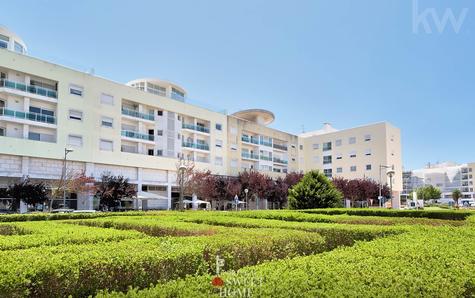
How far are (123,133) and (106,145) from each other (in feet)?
9.61

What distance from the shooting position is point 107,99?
45969 millimetres

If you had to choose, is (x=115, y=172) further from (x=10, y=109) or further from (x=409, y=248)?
(x=409, y=248)

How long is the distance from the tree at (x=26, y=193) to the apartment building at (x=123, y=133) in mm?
1878

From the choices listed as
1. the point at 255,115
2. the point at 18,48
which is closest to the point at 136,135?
the point at 18,48

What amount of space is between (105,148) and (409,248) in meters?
42.0

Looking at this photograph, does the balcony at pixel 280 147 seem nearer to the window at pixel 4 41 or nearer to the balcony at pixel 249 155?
the balcony at pixel 249 155

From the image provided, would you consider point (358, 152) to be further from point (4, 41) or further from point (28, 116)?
point (4, 41)

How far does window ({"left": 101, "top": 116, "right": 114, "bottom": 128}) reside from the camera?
45.2 m

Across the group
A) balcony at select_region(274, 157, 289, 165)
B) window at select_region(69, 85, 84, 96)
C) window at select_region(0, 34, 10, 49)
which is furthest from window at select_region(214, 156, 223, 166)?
window at select_region(0, 34, 10, 49)

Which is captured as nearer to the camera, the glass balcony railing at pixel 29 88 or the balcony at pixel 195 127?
the glass balcony railing at pixel 29 88

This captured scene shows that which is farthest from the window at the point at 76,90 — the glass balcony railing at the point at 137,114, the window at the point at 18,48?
the window at the point at 18,48

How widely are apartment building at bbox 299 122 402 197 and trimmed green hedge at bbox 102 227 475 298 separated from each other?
6743 cm

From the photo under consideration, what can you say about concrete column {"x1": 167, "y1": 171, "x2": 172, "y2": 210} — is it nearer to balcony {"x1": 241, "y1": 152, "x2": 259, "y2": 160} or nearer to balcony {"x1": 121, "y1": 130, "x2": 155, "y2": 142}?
balcony {"x1": 121, "y1": 130, "x2": 155, "y2": 142}

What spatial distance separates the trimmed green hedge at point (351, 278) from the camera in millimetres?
4148
